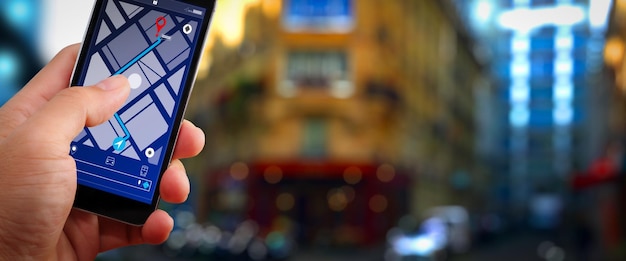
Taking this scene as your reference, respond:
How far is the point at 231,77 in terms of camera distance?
1141 inches

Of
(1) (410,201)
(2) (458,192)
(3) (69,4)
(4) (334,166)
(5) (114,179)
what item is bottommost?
(2) (458,192)

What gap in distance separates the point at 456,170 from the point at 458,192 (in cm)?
198

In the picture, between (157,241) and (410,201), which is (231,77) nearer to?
(410,201)

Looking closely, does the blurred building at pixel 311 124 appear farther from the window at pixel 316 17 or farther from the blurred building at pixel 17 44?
the blurred building at pixel 17 44

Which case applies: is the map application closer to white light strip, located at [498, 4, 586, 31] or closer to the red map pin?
the red map pin

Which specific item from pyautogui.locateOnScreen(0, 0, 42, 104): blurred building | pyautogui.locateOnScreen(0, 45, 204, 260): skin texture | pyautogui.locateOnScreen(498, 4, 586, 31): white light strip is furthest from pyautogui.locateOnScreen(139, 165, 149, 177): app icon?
pyautogui.locateOnScreen(498, 4, 586, 31): white light strip

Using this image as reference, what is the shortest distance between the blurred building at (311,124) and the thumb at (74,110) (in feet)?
83.6

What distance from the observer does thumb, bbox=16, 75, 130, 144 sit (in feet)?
4.93

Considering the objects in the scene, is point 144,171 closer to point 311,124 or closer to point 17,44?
point 17,44

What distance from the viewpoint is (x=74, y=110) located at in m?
1.55

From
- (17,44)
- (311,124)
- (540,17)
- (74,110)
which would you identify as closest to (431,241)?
(311,124)

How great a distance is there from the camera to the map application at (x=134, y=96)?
6.52 ft

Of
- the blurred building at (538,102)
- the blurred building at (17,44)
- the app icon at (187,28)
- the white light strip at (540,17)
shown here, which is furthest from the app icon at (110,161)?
the white light strip at (540,17)

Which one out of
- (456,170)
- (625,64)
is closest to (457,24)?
(456,170)
